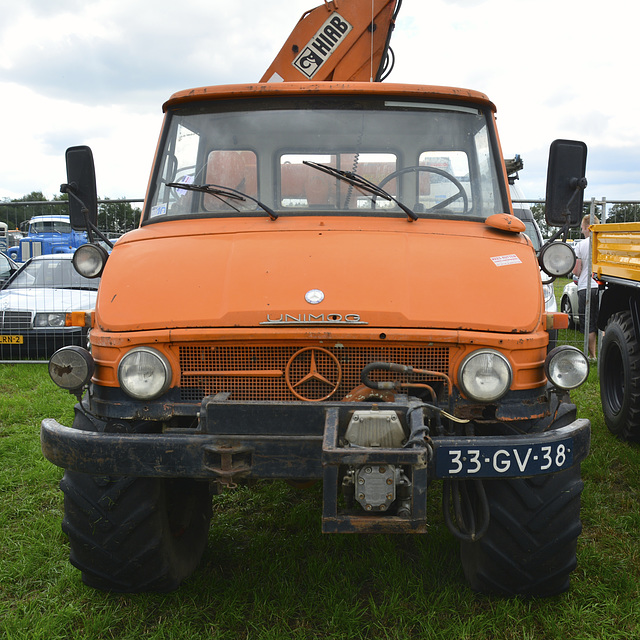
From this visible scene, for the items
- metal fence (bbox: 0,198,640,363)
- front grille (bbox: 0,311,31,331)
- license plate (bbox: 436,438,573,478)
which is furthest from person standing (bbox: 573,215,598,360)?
front grille (bbox: 0,311,31,331)

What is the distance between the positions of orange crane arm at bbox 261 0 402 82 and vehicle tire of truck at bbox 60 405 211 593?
13.6 feet

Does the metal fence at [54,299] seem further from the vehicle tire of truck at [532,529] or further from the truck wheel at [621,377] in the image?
the vehicle tire of truck at [532,529]

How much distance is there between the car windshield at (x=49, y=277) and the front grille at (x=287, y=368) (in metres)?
7.85

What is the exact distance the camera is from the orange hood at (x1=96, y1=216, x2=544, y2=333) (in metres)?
2.82

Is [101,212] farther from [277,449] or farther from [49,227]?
[49,227]

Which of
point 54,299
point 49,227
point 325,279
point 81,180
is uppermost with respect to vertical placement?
point 81,180

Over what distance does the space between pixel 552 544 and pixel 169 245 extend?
2.27 m

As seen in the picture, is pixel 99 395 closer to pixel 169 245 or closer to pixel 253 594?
pixel 169 245

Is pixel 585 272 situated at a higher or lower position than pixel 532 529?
higher

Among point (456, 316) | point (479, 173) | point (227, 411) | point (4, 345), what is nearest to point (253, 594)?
point (227, 411)

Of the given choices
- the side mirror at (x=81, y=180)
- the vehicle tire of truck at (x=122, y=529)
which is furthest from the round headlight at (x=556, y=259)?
the side mirror at (x=81, y=180)

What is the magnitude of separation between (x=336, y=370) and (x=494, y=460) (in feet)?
2.40

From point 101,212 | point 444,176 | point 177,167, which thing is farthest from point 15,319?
point 444,176

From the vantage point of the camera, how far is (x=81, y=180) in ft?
12.8
